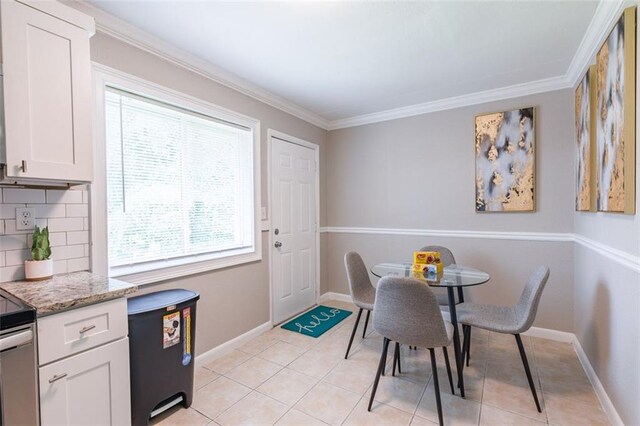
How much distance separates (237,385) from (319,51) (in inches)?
102

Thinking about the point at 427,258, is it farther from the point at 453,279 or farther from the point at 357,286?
the point at 357,286

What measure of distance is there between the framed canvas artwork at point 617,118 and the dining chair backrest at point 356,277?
67.7 inches

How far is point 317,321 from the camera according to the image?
335 centimetres

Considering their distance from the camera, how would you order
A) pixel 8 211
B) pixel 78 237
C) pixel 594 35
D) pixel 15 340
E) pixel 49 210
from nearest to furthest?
1. pixel 15 340
2. pixel 8 211
3. pixel 49 210
4. pixel 78 237
5. pixel 594 35

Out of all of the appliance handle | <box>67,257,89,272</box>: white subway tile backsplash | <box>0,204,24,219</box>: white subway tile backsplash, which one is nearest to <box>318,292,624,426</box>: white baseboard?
the appliance handle

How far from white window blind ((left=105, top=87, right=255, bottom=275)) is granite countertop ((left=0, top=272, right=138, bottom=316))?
0.43 metres

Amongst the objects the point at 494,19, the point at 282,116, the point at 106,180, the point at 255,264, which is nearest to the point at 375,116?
the point at 282,116

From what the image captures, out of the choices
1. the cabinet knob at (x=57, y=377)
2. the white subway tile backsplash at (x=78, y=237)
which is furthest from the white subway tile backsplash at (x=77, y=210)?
the cabinet knob at (x=57, y=377)

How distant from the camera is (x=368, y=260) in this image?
3875 mm

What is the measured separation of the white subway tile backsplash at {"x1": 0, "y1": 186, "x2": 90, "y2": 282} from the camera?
4.95 feet

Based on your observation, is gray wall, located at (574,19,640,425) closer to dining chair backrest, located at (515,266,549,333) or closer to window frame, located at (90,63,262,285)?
dining chair backrest, located at (515,266,549,333)

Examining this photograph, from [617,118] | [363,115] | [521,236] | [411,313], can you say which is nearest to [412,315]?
[411,313]

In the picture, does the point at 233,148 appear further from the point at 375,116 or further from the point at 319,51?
the point at 375,116

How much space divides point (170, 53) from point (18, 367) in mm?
2065
